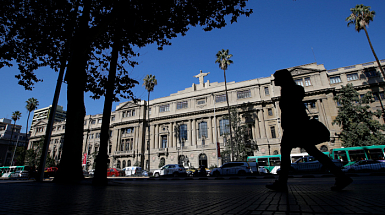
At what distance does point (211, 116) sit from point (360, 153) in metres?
23.9

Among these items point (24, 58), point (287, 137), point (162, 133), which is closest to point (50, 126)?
point (24, 58)

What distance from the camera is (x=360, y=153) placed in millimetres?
21750

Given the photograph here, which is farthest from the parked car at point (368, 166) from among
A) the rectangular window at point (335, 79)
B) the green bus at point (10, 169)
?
the green bus at point (10, 169)

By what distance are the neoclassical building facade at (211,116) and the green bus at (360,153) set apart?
7.10 metres

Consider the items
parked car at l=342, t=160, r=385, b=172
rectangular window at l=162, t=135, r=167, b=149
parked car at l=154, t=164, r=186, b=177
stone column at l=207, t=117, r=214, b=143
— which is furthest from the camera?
rectangular window at l=162, t=135, r=167, b=149

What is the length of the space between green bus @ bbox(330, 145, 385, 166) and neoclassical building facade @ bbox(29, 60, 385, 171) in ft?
23.3

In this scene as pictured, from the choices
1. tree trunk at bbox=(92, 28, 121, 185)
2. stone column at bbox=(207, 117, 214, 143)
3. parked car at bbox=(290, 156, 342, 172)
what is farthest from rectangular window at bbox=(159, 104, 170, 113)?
tree trunk at bbox=(92, 28, 121, 185)

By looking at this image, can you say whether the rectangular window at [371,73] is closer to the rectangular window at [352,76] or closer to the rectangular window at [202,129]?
the rectangular window at [352,76]

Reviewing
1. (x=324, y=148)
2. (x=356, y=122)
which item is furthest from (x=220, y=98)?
(x=356, y=122)

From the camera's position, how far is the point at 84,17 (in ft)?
28.5

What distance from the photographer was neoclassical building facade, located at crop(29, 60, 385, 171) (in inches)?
1277

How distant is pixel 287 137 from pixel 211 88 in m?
39.5

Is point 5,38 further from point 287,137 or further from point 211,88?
point 211,88

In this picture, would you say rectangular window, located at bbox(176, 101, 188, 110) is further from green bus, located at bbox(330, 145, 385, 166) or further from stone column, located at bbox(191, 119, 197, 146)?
green bus, located at bbox(330, 145, 385, 166)
